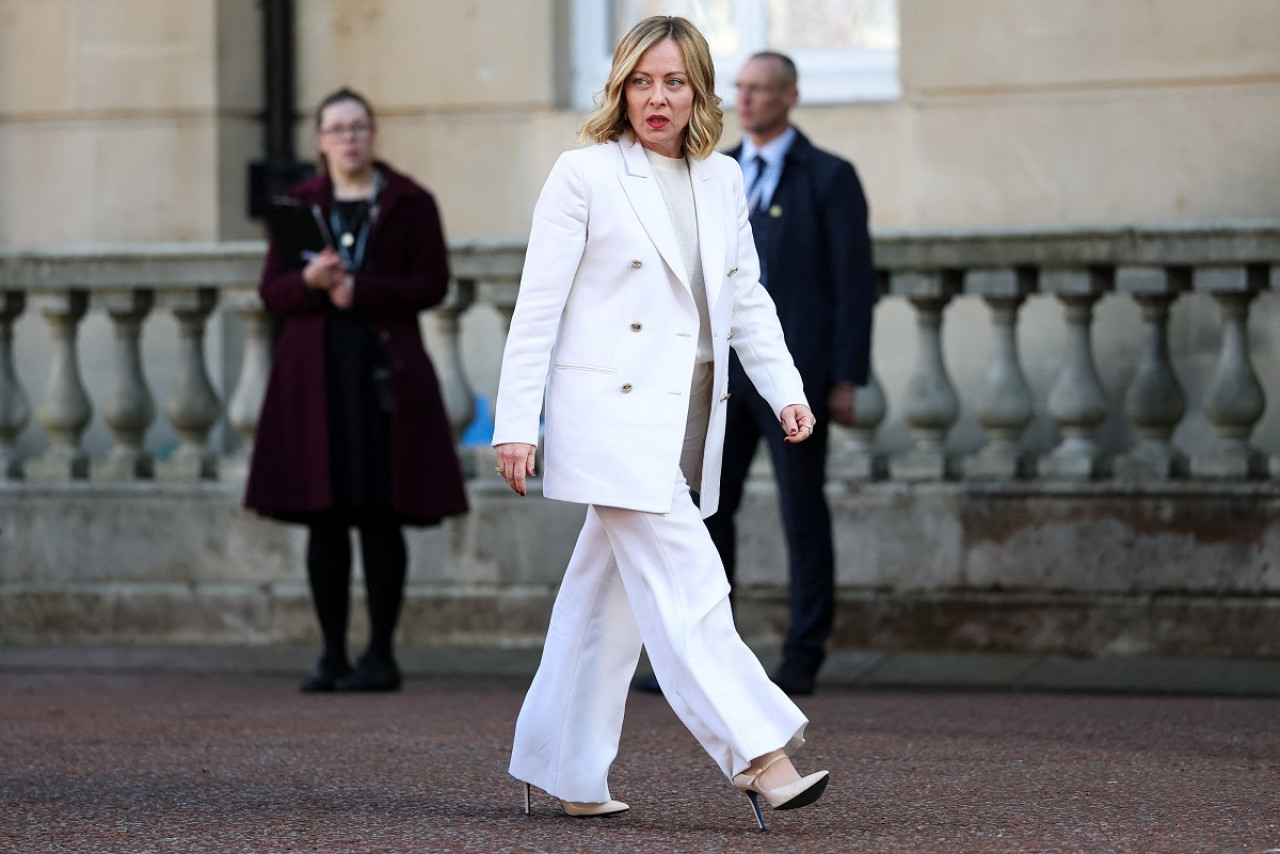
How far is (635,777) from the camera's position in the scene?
→ 5980 mm

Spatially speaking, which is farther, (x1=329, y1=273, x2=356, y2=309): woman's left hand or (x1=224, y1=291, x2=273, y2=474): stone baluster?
(x1=224, y1=291, x2=273, y2=474): stone baluster

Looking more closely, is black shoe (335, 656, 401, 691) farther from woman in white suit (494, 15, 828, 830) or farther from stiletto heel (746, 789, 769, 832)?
stiletto heel (746, 789, 769, 832)

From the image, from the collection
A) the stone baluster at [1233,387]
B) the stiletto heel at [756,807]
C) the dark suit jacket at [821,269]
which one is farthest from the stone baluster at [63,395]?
the stiletto heel at [756,807]

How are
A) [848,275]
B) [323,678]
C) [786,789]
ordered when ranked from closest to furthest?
1. [786,789]
2. [848,275]
3. [323,678]

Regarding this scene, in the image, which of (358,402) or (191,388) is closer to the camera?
(358,402)

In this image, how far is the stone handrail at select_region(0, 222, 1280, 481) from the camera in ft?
28.2

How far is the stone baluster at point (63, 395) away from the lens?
31.8 feet

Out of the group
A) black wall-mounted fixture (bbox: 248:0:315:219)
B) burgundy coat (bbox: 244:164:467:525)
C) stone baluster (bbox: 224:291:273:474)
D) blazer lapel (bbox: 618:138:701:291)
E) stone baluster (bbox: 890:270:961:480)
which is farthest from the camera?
black wall-mounted fixture (bbox: 248:0:315:219)

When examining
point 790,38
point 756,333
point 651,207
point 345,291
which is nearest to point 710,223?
point 651,207

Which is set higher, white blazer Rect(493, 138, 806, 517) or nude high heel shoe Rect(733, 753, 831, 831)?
white blazer Rect(493, 138, 806, 517)

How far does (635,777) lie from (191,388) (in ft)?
13.5

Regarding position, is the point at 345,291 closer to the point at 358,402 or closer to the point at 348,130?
the point at 358,402

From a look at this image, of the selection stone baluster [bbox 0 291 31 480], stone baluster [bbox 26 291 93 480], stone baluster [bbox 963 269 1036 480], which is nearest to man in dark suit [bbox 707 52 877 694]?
stone baluster [bbox 963 269 1036 480]

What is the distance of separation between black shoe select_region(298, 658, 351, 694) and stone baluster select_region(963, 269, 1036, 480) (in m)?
2.34
